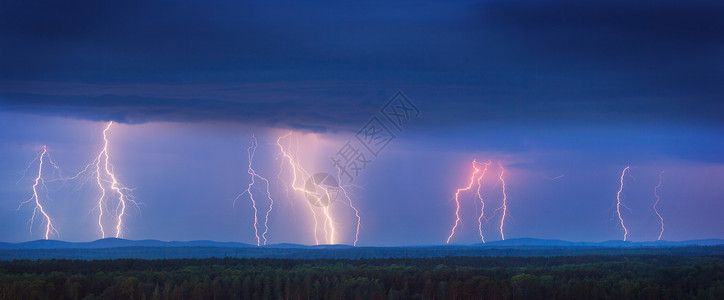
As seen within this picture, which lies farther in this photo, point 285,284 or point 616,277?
point 616,277

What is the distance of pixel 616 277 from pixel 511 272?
1299 centimetres

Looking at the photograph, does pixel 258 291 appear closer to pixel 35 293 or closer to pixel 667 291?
pixel 35 293

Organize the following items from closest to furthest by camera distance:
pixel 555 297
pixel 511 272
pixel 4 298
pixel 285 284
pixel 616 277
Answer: pixel 4 298, pixel 555 297, pixel 285 284, pixel 616 277, pixel 511 272

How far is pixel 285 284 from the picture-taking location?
8369 centimetres

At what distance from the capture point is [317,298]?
79375mm

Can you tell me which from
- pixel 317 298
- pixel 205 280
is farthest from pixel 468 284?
pixel 205 280

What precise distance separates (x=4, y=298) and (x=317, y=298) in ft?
87.9

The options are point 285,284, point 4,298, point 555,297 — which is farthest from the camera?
point 285,284

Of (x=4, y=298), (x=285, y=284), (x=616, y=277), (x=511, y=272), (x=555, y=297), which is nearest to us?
(x=4, y=298)

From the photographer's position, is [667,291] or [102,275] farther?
[102,275]

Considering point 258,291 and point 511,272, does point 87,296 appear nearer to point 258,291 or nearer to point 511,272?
point 258,291

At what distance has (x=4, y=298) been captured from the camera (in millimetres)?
68062

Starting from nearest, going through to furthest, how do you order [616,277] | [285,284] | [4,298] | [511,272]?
[4,298] → [285,284] → [616,277] → [511,272]

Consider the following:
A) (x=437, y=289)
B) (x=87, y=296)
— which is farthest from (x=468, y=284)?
(x=87, y=296)
